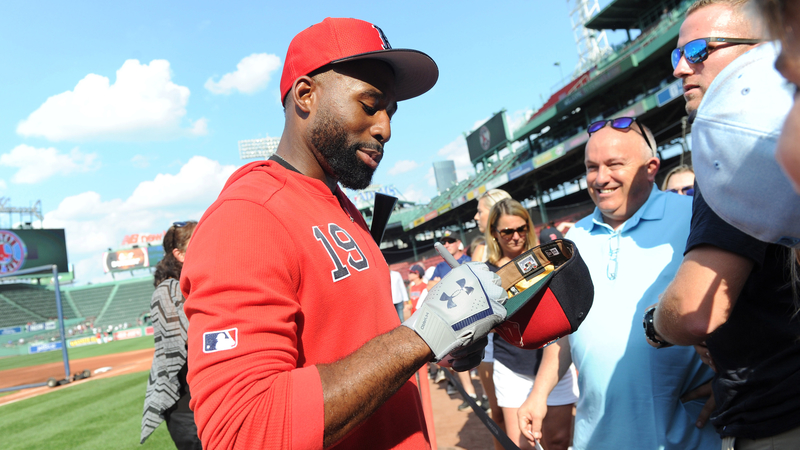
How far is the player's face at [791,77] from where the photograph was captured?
0.46m

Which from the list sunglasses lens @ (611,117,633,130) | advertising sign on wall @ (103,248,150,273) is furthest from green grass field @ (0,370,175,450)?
advertising sign on wall @ (103,248,150,273)

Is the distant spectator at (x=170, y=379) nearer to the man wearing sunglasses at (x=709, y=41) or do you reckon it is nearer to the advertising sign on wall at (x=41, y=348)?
→ the man wearing sunglasses at (x=709, y=41)

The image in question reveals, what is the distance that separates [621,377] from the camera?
179 centimetres

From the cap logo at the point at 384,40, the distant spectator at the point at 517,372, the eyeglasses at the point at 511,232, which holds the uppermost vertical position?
the cap logo at the point at 384,40

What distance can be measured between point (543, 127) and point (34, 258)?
41.8 metres

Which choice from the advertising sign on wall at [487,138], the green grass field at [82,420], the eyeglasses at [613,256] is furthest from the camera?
the advertising sign on wall at [487,138]

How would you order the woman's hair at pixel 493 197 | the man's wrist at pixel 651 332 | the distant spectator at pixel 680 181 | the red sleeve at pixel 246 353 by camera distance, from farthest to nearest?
the distant spectator at pixel 680 181 → the woman's hair at pixel 493 197 → the man's wrist at pixel 651 332 → the red sleeve at pixel 246 353

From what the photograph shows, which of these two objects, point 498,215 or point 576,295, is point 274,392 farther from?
point 498,215

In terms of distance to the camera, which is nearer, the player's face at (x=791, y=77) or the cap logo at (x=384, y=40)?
the player's face at (x=791, y=77)

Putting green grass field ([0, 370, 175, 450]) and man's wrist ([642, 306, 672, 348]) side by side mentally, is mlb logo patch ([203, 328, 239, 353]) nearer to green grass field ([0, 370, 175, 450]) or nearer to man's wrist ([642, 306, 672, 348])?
man's wrist ([642, 306, 672, 348])

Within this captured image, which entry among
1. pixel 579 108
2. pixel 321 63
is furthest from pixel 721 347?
pixel 579 108

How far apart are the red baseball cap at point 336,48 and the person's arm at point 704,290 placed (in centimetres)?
107

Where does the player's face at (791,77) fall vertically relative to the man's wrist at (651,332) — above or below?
above

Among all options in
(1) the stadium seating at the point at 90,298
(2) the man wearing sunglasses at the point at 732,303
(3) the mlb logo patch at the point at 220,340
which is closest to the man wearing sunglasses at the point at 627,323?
(2) the man wearing sunglasses at the point at 732,303
